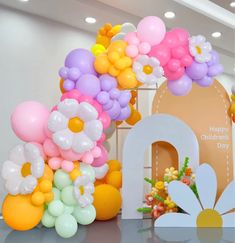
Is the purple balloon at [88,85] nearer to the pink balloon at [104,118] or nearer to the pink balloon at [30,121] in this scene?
the pink balloon at [104,118]

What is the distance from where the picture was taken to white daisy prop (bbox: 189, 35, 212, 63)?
9.21 ft

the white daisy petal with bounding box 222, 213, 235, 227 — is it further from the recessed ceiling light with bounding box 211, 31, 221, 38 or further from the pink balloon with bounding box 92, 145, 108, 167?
the recessed ceiling light with bounding box 211, 31, 221, 38

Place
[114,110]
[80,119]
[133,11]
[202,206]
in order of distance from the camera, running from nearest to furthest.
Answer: [80,119] → [114,110] → [202,206] → [133,11]

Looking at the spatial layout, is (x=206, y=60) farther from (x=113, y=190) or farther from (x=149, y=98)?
(x=149, y=98)

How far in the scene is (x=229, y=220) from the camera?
9.56 ft

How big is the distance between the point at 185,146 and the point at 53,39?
2.52 meters

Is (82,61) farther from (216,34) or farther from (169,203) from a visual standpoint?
(216,34)

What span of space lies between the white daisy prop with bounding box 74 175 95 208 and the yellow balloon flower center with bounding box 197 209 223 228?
866mm

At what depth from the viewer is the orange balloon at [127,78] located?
2720 millimetres

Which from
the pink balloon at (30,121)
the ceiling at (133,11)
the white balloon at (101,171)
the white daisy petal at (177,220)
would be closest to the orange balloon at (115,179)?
the white balloon at (101,171)

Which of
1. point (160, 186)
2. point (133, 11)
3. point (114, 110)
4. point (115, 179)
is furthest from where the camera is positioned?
point (133, 11)

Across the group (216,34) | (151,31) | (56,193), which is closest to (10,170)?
(56,193)

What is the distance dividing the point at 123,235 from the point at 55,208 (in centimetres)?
52

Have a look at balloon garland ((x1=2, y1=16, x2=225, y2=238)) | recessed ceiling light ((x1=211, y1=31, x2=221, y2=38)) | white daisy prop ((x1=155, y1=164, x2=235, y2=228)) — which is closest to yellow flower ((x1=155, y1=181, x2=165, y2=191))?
white daisy prop ((x1=155, y1=164, x2=235, y2=228))
